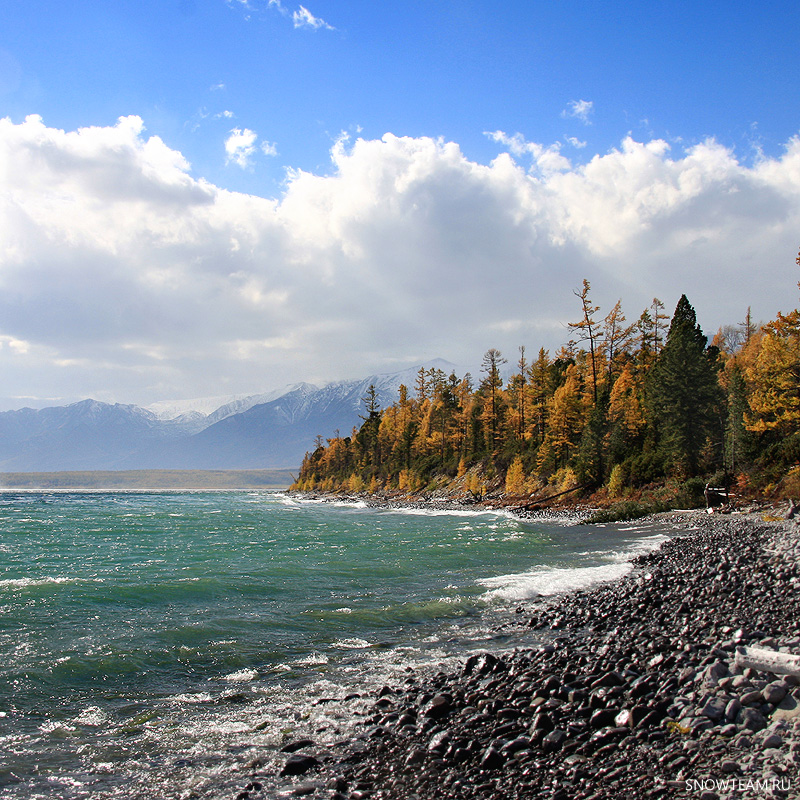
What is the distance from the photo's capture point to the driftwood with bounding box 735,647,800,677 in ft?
21.6

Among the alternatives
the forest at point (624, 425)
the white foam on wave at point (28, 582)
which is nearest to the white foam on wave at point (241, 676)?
the white foam on wave at point (28, 582)

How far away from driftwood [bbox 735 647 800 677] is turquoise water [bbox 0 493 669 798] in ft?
19.7

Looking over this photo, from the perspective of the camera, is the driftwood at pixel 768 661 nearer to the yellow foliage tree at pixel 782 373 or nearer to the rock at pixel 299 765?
the rock at pixel 299 765

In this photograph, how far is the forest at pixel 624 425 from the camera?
123 ft

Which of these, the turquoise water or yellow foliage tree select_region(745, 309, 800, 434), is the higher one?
yellow foliage tree select_region(745, 309, 800, 434)

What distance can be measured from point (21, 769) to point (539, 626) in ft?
35.5

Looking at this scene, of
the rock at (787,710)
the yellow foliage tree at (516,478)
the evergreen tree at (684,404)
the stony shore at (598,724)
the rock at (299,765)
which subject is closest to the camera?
the stony shore at (598,724)

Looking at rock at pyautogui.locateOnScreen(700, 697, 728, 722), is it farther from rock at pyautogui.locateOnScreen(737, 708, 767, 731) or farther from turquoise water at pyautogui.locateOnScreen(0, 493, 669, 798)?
turquoise water at pyautogui.locateOnScreen(0, 493, 669, 798)

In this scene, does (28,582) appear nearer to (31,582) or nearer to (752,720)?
(31,582)

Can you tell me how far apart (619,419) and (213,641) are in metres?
52.0

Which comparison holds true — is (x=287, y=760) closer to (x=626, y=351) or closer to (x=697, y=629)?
(x=697, y=629)

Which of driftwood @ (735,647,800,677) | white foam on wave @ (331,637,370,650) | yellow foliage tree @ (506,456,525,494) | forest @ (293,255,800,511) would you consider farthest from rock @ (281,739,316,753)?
yellow foliage tree @ (506,456,525,494)

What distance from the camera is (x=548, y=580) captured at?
64.1 ft

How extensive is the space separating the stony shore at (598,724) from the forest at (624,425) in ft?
97.6
